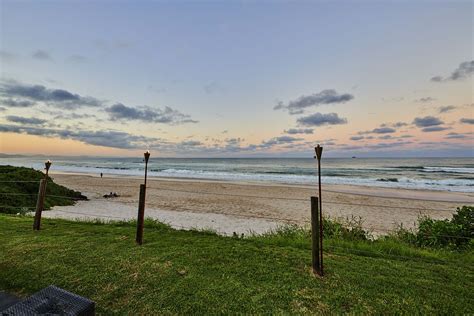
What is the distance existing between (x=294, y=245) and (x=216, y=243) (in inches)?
58.9

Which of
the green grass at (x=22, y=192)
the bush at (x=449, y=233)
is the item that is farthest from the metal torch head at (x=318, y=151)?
the green grass at (x=22, y=192)

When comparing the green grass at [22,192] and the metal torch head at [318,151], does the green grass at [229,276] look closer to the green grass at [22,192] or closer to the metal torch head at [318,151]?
the metal torch head at [318,151]

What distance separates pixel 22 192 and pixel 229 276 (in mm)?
13938

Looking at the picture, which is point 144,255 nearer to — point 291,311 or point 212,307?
point 212,307

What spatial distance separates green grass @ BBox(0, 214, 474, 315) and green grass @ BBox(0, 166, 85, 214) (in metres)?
6.28

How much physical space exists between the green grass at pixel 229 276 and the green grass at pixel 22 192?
6.28 m

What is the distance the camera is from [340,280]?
3.15 metres

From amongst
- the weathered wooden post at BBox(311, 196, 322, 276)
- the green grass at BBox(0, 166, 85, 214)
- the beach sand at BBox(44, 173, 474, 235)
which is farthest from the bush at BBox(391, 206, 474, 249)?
the green grass at BBox(0, 166, 85, 214)

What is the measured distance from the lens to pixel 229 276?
3.25 metres

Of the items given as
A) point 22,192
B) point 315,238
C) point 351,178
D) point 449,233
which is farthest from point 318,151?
point 351,178

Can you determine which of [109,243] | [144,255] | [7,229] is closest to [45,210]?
[7,229]

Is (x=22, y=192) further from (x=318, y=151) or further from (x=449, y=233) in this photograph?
(x=449, y=233)

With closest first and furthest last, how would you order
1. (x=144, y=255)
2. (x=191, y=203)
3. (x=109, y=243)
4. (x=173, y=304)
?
(x=173, y=304)
(x=144, y=255)
(x=109, y=243)
(x=191, y=203)

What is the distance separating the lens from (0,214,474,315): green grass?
107 inches
